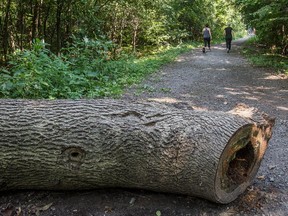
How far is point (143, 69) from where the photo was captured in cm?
1196

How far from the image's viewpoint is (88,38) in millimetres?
13852

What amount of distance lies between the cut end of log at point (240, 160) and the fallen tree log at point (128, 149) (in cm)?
1

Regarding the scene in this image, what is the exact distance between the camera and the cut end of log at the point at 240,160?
3306 millimetres

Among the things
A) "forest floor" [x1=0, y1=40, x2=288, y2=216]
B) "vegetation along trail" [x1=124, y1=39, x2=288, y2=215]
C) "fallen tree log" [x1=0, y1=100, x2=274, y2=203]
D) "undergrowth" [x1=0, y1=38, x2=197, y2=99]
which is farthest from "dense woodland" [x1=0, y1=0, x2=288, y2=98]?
"forest floor" [x1=0, y1=40, x2=288, y2=216]

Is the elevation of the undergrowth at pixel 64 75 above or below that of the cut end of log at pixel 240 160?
above

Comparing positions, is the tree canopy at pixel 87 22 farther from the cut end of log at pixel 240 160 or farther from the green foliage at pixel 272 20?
the cut end of log at pixel 240 160

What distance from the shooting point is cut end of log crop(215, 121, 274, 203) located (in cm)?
331

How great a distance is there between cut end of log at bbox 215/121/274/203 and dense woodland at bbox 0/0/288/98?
4384mm

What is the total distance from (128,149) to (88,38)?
11330mm

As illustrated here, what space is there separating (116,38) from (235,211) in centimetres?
1606

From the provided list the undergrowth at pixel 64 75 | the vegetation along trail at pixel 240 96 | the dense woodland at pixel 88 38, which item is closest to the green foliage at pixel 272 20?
the dense woodland at pixel 88 38

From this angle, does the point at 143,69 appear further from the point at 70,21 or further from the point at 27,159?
the point at 27,159

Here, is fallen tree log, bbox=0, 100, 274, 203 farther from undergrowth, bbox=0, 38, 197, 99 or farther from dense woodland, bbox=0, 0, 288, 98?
dense woodland, bbox=0, 0, 288, 98

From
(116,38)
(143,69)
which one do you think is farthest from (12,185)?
(116,38)
